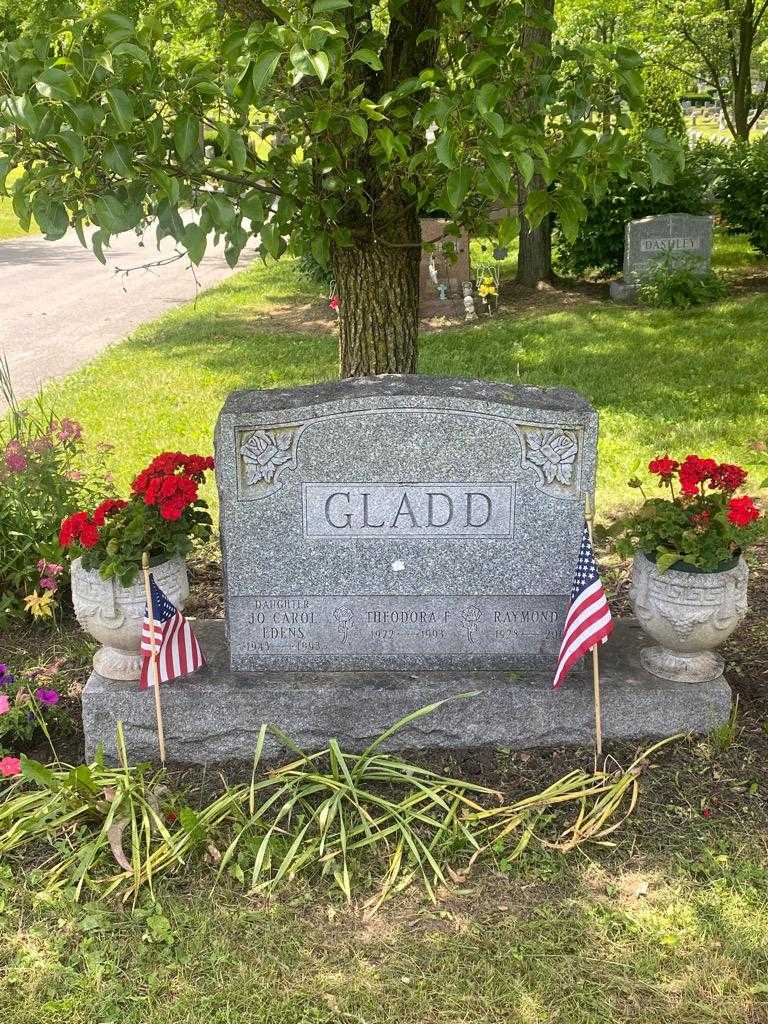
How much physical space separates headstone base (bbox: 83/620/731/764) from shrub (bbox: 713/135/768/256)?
1039cm

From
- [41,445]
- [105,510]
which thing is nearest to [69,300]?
[41,445]

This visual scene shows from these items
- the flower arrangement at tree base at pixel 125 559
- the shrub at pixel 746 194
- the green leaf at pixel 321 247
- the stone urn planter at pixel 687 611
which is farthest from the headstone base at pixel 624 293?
the flower arrangement at tree base at pixel 125 559

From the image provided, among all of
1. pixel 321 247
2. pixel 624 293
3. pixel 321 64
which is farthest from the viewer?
pixel 624 293

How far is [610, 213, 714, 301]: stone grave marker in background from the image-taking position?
1238 cm

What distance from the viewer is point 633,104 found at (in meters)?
3.90

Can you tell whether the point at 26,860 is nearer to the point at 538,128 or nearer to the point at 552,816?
the point at 552,816

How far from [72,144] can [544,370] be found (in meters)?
7.07

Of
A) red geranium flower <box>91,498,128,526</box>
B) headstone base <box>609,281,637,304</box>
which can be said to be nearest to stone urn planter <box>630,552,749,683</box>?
red geranium flower <box>91,498,128,526</box>

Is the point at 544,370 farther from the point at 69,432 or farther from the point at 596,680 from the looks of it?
the point at 596,680

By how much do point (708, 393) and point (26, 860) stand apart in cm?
689

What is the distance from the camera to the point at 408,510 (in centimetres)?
424

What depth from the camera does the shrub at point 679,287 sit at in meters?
11.9

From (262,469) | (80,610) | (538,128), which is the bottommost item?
(80,610)

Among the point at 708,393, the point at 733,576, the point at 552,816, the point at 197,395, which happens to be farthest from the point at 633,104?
the point at 197,395
